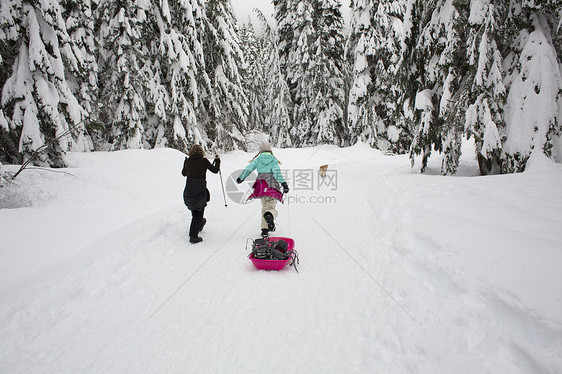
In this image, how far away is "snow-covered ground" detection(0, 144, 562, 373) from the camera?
2447 millimetres

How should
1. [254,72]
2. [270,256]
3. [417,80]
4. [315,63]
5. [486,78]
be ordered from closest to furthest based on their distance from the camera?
[270,256] < [486,78] < [417,80] < [315,63] < [254,72]

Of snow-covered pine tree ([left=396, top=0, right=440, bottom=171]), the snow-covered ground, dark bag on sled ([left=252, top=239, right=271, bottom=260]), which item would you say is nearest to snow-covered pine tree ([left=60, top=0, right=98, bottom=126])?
the snow-covered ground

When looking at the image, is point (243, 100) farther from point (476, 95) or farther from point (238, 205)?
point (476, 95)

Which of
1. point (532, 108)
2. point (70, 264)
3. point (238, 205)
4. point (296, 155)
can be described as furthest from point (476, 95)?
point (296, 155)

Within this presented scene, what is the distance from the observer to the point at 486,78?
257 inches

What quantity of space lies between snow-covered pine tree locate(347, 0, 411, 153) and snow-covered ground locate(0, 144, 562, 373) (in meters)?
11.6

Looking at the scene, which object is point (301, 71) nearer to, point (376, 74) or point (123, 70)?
point (376, 74)

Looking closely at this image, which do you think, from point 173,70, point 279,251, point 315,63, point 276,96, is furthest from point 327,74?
point 279,251

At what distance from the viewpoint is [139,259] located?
4559mm

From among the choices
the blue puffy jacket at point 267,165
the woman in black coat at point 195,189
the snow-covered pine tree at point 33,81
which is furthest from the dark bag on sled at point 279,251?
the snow-covered pine tree at point 33,81

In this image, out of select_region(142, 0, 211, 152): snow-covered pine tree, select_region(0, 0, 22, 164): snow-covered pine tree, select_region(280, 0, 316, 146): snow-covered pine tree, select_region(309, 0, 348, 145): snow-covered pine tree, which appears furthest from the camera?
select_region(280, 0, 316, 146): snow-covered pine tree

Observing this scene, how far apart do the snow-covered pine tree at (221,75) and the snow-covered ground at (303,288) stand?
11347mm

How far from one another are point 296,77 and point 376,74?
6164 millimetres

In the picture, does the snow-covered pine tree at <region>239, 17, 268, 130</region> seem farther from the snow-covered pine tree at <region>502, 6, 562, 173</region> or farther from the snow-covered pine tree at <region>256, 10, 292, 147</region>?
the snow-covered pine tree at <region>502, 6, 562, 173</region>
